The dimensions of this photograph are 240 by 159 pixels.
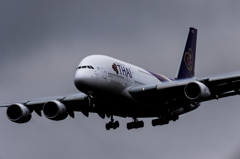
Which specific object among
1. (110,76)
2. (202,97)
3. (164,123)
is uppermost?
(110,76)

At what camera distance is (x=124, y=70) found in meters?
41.6

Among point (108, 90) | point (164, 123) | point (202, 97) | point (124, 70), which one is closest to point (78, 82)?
point (108, 90)

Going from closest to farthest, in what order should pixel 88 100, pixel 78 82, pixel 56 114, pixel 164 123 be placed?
pixel 78 82 < pixel 88 100 < pixel 56 114 < pixel 164 123

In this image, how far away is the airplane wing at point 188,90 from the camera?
131ft

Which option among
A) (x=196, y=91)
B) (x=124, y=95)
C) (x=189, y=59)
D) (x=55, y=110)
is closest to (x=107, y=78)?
(x=124, y=95)

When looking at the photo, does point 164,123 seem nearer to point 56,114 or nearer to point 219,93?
point 219,93

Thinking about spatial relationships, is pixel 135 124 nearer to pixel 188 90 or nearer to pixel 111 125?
pixel 111 125

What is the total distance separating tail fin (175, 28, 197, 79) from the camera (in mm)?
56656

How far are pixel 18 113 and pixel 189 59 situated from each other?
2347cm

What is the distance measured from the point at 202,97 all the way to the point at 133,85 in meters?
6.30

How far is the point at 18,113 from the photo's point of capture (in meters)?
45.7

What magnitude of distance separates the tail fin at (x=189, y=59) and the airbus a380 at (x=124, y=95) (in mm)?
7917

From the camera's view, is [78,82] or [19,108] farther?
[19,108]

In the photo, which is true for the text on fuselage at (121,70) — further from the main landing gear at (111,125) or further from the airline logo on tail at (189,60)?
the airline logo on tail at (189,60)
